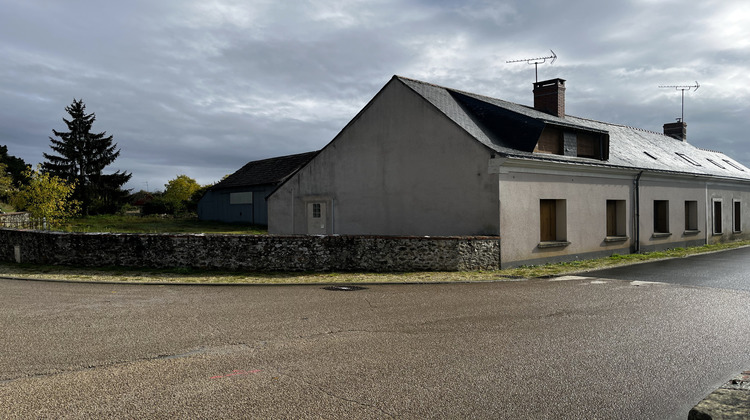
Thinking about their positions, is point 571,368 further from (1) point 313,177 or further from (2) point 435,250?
(1) point 313,177

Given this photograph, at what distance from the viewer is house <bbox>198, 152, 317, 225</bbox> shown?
1517 inches

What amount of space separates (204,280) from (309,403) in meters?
9.43

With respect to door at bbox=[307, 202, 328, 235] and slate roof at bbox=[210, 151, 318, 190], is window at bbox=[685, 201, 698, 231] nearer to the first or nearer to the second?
door at bbox=[307, 202, 328, 235]

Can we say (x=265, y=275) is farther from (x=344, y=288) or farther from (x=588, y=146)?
(x=588, y=146)

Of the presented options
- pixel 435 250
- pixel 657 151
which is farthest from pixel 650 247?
pixel 435 250

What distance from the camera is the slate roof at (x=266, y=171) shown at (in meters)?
38.7

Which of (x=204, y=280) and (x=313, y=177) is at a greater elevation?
(x=313, y=177)

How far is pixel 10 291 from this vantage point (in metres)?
11.5

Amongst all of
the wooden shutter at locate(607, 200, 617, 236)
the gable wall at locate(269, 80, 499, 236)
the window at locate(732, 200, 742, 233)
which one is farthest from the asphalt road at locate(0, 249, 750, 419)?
the window at locate(732, 200, 742, 233)

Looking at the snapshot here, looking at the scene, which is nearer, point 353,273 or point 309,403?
point 309,403

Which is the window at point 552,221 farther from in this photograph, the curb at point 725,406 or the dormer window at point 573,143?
the curb at point 725,406

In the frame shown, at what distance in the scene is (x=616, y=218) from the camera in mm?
20172

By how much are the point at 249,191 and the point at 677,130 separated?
3245cm

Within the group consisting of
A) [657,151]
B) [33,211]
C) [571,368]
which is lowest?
[571,368]
